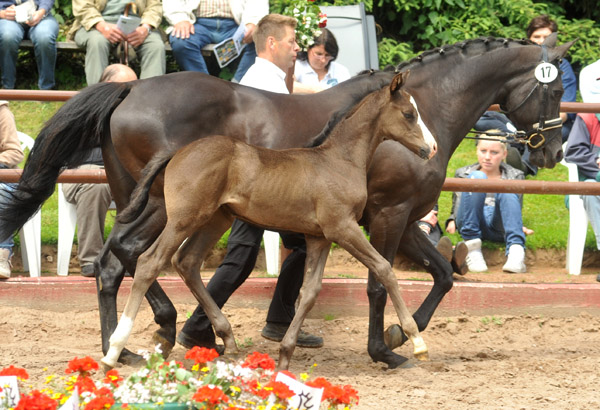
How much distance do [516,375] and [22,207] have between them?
317 cm

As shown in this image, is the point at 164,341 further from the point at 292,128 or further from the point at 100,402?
the point at 100,402

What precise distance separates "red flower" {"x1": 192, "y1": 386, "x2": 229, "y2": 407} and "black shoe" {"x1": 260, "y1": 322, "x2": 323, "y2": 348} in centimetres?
292

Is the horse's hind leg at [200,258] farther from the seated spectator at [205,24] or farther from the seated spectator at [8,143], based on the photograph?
the seated spectator at [205,24]

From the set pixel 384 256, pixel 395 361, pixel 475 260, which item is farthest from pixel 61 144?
pixel 475 260

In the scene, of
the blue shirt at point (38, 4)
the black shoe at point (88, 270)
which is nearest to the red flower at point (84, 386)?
the black shoe at point (88, 270)

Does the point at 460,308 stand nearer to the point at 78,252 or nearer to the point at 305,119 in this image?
the point at 305,119

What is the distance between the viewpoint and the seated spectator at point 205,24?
29.5 ft

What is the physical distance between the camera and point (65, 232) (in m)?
7.30

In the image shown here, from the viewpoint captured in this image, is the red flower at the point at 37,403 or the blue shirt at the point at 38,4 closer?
the red flower at the point at 37,403

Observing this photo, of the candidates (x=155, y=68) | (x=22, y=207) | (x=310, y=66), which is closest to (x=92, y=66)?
(x=155, y=68)

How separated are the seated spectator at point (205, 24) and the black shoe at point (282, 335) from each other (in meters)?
3.21

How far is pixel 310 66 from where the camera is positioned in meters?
8.15

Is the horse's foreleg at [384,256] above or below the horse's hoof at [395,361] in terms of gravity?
above

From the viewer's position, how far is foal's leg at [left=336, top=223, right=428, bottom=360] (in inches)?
202
